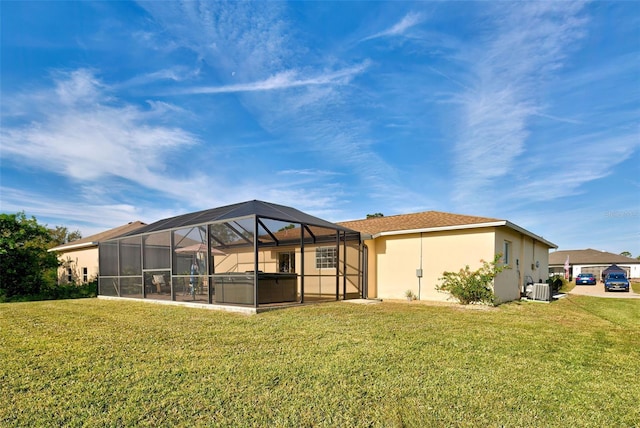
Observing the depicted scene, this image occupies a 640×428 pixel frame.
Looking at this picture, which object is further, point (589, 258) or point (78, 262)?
point (589, 258)

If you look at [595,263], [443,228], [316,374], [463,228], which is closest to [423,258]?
[443,228]

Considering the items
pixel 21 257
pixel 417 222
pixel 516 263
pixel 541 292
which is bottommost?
pixel 541 292

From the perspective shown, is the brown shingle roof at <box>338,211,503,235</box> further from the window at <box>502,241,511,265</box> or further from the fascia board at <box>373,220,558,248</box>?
the window at <box>502,241,511,265</box>

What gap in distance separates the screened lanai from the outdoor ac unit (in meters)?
6.99

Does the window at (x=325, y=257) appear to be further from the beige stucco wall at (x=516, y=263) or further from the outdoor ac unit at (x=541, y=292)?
the outdoor ac unit at (x=541, y=292)

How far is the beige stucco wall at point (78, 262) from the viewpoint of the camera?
19578 millimetres

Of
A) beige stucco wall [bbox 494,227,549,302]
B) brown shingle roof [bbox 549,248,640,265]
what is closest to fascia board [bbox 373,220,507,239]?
beige stucco wall [bbox 494,227,549,302]

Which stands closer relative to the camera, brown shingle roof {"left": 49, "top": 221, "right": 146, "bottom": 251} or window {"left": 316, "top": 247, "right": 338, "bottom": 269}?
window {"left": 316, "top": 247, "right": 338, "bottom": 269}

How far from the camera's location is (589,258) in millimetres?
45656

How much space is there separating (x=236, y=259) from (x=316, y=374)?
9.02 meters

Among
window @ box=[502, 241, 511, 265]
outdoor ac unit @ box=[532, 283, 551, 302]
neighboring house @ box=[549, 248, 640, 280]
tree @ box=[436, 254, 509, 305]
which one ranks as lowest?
neighboring house @ box=[549, 248, 640, 280]

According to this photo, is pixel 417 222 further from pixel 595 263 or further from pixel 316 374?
pixel 595 263

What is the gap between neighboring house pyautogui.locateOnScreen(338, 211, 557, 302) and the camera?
11.9 meters

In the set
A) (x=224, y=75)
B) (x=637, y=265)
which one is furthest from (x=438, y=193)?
(x=637, y=265)
